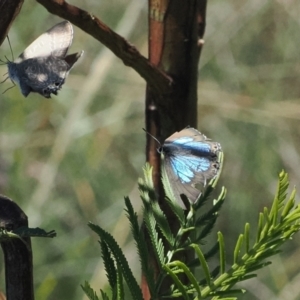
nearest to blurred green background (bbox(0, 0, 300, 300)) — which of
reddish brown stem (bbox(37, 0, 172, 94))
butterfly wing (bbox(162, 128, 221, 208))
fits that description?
reddish brown stem (bbox(37, 0, 172, 94))

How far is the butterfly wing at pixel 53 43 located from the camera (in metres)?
0.48

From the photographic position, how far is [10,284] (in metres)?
0.39

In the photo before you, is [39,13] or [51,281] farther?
[39,13]

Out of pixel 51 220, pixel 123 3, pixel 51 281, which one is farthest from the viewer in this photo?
pixel 123 3

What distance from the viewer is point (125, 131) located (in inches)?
65.7

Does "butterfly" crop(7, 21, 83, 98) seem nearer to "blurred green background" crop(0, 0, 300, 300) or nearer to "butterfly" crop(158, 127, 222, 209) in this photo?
"butterfly" crop(158, 127, 222, 209)

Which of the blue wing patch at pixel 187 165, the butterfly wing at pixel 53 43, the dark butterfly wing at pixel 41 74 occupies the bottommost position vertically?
the blue wing patch at pixel 187 165

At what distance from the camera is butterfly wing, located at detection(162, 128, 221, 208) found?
16.6 inches

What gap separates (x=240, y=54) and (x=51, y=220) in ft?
2.24

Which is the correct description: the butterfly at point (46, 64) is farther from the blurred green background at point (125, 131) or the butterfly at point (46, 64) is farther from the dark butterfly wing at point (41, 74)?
the blurred green background at point (125, 131)

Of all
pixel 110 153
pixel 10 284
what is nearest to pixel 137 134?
pixel 110 153

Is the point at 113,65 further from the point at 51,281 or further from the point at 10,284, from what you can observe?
the point at 10,284

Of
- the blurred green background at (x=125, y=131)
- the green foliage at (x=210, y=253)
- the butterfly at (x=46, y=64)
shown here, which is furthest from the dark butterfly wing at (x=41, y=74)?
the blurred green background at (x=125, y=131)

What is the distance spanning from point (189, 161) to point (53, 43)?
138mm
